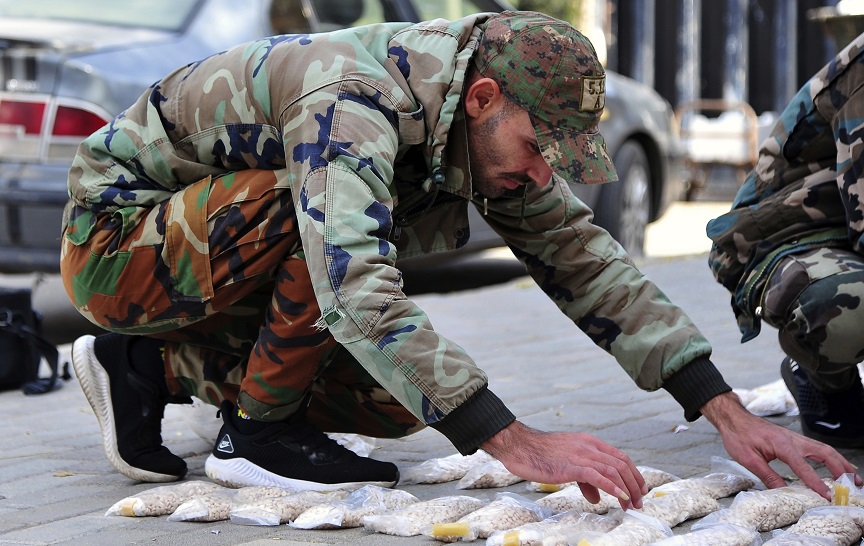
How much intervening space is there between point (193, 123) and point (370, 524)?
1009 mm

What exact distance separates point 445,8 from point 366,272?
4.12m

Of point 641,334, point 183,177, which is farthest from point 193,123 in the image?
point 641,334

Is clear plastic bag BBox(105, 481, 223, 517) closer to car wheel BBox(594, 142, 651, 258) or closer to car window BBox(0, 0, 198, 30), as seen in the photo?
car window BBox(0, 0, 198, 30)

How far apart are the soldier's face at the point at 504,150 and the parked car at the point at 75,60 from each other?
2.55m

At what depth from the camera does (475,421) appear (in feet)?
7.84

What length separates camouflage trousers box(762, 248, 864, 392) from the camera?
2.96 meters

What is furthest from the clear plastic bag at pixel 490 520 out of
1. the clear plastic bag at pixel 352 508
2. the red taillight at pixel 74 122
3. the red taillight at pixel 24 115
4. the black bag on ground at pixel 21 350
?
the red taillight at pixel 24 115

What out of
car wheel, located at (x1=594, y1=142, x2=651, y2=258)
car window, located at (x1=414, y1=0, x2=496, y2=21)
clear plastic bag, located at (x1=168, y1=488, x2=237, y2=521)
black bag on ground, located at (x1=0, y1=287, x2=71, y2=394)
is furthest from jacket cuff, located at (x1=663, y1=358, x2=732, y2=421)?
car wheel, located at (x1=594, y1=142, x2=651, y2=258)

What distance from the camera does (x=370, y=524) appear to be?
8.54ft

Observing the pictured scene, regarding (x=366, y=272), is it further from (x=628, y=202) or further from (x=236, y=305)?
(x=628, y=202)

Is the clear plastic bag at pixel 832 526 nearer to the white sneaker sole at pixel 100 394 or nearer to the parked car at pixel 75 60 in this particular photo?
the white sneaker sole at pixel 100 394

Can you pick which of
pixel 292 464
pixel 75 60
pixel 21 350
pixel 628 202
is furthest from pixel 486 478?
pixel 628 202

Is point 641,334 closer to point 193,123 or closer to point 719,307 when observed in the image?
point 193,123

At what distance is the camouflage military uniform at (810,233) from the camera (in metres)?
2.96
